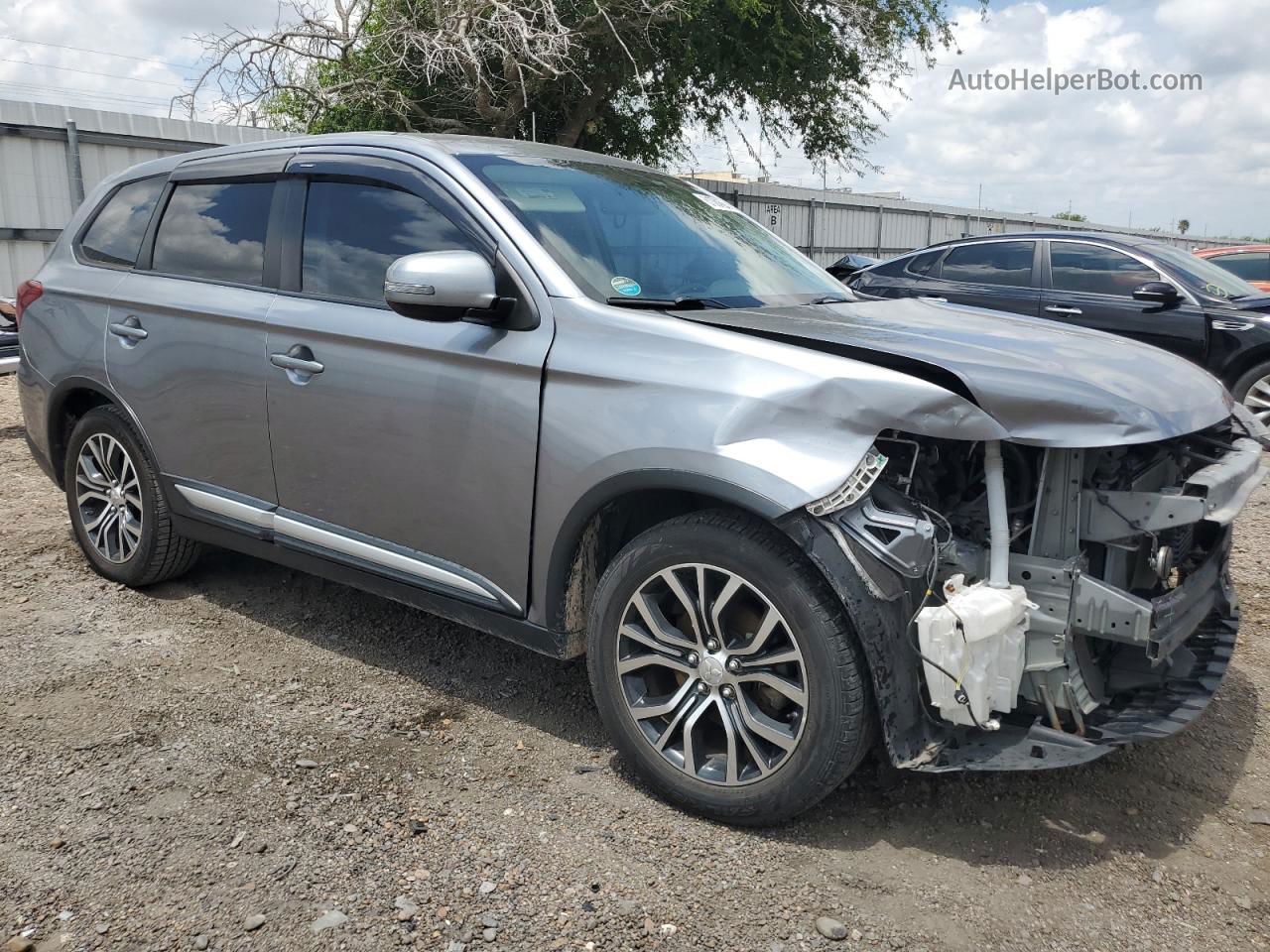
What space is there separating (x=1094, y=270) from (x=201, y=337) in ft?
23.5

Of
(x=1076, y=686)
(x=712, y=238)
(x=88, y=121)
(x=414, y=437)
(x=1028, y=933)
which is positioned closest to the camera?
(x=1028, y=933)

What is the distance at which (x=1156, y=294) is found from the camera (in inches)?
319

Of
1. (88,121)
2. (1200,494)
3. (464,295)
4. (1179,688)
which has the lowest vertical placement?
(1179,688)

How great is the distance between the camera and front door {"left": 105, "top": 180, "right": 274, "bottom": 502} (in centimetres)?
384

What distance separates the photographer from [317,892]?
256 cm

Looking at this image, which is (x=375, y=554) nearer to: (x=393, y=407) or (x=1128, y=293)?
(x=393, y=407)

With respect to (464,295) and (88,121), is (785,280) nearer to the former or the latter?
(464,295)

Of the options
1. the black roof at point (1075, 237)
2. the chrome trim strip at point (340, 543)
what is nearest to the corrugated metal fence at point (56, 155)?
the black roof at point (1075, 237)

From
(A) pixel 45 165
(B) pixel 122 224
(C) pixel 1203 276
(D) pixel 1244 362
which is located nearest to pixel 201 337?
(B) pixel 122 224

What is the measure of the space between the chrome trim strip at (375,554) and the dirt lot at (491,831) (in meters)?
0.50

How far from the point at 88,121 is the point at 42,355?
836 cm

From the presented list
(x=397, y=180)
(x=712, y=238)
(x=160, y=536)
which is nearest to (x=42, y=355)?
(x=160, y=536)

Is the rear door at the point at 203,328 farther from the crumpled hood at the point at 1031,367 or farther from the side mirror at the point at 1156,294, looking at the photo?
the side mirror at the point at 1156,294

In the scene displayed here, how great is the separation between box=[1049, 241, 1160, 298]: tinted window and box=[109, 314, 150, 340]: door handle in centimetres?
708
